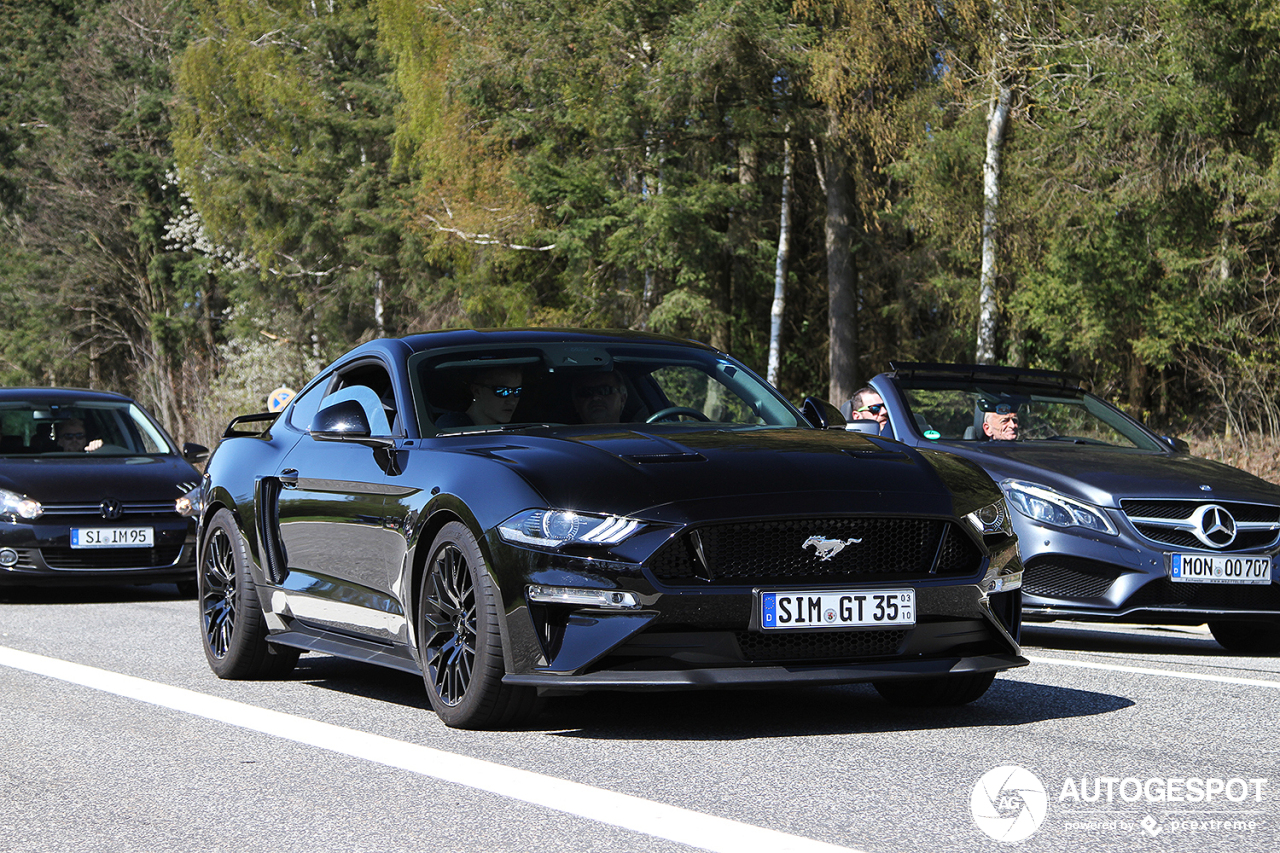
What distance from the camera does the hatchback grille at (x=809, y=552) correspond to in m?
5.42

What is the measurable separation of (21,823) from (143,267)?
5646cm

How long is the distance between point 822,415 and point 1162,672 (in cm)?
215

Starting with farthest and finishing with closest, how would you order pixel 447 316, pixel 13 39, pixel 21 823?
pixel 13 39 → pixel 447 316 → pixel 21 823

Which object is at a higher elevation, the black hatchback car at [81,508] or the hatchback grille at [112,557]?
the black hatchback car at [81,508]

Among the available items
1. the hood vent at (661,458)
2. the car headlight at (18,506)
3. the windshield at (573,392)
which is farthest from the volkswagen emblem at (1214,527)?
the car headlight at (18,506)

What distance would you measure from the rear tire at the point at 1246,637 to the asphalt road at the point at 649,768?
3.80 ft

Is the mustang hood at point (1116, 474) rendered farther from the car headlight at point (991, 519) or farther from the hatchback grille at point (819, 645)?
the hatchback grille at point (819, 645)

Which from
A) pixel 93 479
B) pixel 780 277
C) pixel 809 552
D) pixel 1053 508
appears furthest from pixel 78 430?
pixel 780 277

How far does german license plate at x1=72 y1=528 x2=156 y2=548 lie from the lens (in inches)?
481

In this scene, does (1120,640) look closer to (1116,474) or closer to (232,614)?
(1116,474)

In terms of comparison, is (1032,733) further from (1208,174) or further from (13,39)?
(13,39)

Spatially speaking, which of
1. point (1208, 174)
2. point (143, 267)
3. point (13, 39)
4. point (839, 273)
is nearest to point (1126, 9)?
point (1208, 174)

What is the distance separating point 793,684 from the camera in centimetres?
542

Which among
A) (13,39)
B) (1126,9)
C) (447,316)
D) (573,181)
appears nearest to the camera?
(1126,9)
